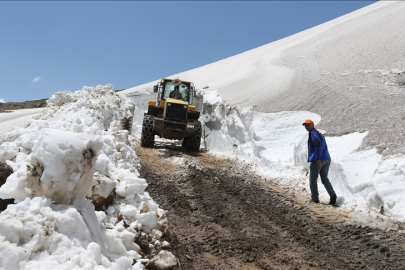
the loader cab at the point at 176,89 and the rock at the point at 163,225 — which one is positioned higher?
the loader cab at the point at 176,89

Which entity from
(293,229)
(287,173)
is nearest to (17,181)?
(293,229)

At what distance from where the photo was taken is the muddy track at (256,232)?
4.20 meters

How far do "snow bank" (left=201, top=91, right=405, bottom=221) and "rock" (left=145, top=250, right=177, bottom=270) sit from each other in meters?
3.39

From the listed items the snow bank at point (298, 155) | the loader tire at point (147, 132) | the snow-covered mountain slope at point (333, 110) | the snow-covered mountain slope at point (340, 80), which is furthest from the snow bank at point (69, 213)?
the loader tire at point (147, 132)

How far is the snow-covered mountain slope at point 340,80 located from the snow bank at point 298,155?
37 cm

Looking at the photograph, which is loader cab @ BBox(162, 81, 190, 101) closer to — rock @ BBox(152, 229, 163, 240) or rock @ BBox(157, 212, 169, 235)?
rock @ BBox(157, 212, 169, 235)

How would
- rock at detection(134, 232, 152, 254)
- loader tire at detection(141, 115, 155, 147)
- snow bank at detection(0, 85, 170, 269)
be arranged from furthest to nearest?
loader tire at detection(141, 115, 155, 147)
rock at detection(134, 232, 152, 254)
snow bank at detection(0, 85, 170, 269)

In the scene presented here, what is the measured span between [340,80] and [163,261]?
10.9m

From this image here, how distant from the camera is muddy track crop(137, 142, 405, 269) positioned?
4203 millimetres

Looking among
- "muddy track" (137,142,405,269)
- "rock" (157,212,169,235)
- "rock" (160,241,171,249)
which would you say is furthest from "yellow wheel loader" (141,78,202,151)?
"rock" (160,241,171,249)

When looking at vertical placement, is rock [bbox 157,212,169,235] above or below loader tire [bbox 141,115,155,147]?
below

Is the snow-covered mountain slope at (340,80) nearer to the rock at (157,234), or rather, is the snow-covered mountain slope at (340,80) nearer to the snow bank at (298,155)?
the snow bank at (298,155)

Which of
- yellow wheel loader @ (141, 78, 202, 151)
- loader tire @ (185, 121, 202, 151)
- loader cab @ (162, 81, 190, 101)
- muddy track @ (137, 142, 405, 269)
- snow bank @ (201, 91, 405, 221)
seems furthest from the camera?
loader cab @ (162, 81, 190, 101)

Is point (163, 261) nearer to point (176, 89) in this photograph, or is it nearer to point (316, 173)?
point (316, 173)
